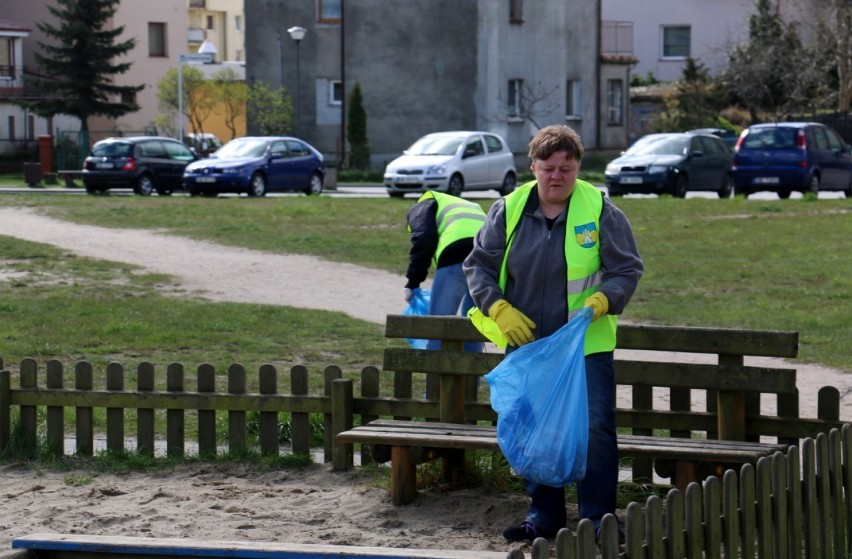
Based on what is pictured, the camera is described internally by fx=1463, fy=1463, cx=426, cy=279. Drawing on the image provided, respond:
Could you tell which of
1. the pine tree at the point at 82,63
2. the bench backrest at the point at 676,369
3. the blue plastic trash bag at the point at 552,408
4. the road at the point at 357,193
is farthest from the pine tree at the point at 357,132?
the blue plastic trash bag at the point at 552,408

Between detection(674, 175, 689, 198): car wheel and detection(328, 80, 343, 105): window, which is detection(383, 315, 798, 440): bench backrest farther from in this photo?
detection(328, 80, 343, 105): window

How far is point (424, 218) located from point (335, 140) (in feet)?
127

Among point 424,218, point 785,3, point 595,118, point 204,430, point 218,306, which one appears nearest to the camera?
point 204,430

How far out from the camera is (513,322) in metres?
5.80

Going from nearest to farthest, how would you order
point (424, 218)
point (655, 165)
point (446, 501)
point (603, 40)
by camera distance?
1. point (446, 501)
2. point (424, 218)
3. point (655, 165)
4. point (603, 40)

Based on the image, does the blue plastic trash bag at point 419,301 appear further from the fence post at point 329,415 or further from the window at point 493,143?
the window at point 493,143

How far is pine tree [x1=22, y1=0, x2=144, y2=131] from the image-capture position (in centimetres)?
5500

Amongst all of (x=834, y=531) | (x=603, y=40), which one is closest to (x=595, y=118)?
(x=603, y=40)

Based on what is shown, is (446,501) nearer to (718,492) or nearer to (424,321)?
(424,321)

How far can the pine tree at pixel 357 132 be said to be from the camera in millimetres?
44219

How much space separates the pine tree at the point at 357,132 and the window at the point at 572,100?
8.35 metres

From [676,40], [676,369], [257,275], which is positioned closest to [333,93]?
[676,40]

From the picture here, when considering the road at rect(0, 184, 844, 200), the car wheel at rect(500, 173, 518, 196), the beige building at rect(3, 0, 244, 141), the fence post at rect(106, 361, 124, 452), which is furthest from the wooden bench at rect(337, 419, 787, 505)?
the beige building at rect(3, 0, 244, 141)

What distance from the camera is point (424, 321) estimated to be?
7.24m
